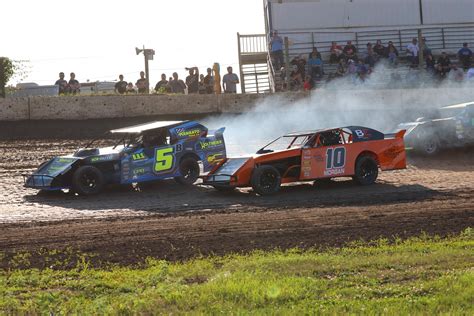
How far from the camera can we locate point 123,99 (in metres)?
23.2

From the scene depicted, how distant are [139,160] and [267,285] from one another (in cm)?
858

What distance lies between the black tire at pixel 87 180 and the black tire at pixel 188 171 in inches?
64.6

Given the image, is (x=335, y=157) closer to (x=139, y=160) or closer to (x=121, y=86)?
(x=139, y=160)

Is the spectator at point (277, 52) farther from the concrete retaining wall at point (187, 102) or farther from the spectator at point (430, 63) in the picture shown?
the spectator at point (430, 63)

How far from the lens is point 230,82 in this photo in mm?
25281

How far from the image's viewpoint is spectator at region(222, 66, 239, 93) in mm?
25266

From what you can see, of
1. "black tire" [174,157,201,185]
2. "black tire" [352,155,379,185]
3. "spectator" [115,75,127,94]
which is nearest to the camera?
"black tire" [352,155,379,185]

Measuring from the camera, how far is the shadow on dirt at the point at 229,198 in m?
13.7

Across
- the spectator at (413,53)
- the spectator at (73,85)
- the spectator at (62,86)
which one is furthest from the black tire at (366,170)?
the spectator at (62,86)

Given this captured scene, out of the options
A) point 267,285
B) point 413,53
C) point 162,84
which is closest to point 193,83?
point 162,84

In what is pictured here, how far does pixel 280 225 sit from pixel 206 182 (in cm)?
387

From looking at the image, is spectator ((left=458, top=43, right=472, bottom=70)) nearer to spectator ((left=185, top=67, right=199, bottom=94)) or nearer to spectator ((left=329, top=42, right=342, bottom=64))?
spectator ((left=329, top=42, right=342, bottom=64))

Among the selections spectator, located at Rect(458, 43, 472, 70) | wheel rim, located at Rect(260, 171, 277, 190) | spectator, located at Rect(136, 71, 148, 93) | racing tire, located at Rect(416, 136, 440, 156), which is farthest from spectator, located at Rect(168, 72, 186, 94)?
wheel rim, located at Rect(260, 171, 277, 190)

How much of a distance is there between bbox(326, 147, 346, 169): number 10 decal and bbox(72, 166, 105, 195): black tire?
14.1 feet
